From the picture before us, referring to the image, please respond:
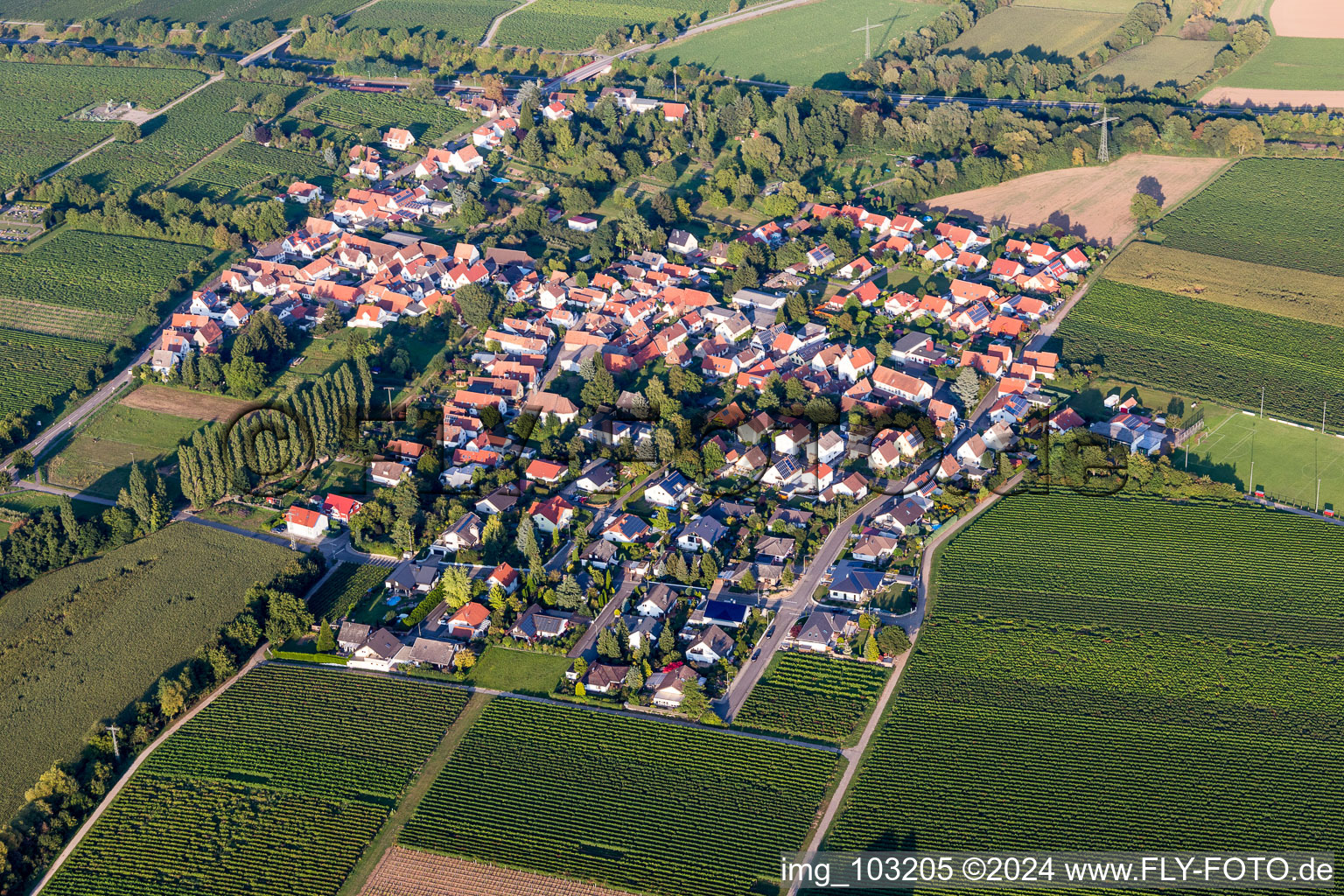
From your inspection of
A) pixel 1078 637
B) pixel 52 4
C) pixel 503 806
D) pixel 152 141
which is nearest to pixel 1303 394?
pixel 1078 637

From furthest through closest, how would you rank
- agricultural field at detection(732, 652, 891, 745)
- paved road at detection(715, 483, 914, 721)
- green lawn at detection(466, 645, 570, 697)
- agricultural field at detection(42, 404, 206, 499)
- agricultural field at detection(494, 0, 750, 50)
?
agricultural field at detection(494, 0, 750, 50) → agricultural field at detection(42, 404, 206, 499) → green lawn at detection(466, 645, 570, 697) → paved road at detection(715, 483, 914, 721) → agricultural field at detection(732, 652, 891, 745)

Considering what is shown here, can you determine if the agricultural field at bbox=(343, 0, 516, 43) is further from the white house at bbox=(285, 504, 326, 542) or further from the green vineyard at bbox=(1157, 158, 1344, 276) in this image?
the white house at bbox=(285, 504, 326, 542)

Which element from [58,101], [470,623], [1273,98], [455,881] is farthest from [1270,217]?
[58,101]

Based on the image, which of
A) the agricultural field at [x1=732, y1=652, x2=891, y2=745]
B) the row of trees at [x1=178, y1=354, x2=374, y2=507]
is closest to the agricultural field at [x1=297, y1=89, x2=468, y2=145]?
the row of trees at [x1=178, y1=354, x2=374, y2=507]

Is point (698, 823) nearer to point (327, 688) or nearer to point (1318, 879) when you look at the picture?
point (327, 688)

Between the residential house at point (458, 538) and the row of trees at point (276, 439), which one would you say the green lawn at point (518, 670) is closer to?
the residential house at point (458, 538)

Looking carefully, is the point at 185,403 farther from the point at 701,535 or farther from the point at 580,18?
the point at 580,18

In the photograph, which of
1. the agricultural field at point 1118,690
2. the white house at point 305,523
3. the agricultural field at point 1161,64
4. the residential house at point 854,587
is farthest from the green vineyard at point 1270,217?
the white house at point 305,523
